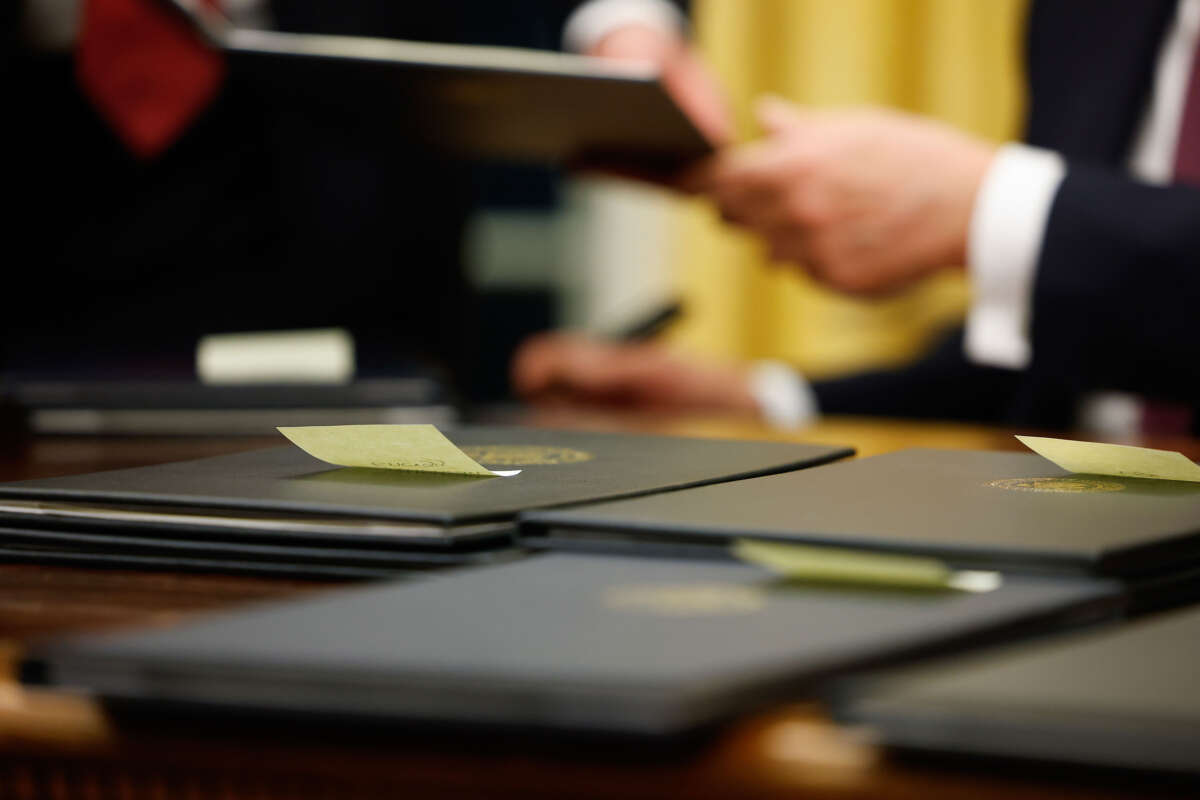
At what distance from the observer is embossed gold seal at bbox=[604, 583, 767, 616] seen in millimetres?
299

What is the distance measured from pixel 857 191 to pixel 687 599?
1.04 m

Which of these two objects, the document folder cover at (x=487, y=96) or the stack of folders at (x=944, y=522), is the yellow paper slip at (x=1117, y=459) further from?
the document folder cover at (x=487, y=96)

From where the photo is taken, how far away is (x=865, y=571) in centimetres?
32

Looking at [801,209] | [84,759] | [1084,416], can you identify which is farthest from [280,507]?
[1084,416]

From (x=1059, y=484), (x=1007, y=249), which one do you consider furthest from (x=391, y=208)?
(x=1059, y=484)

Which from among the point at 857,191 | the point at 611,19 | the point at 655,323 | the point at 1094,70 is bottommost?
the point at 655,323

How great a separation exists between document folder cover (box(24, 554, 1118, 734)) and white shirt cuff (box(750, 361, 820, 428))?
1383 millimetres

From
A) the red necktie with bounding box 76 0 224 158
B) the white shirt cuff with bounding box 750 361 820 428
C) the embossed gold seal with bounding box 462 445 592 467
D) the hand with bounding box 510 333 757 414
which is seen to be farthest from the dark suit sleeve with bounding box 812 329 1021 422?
the embossed gold seal with bounding box 462 445 592 467

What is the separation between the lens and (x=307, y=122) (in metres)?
2.09

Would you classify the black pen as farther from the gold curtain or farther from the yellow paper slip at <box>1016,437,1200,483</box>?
the yellow paper slip at <box>1016,437,1200,483</box>

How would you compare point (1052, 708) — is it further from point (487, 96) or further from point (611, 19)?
point (611, 19)

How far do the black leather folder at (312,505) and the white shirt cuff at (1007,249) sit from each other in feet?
2.13

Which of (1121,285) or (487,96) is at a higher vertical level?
(487,96)

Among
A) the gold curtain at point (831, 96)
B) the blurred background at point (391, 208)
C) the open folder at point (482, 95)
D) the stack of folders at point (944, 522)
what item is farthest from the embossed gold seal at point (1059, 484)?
the gold curtain at point (831, 96)
